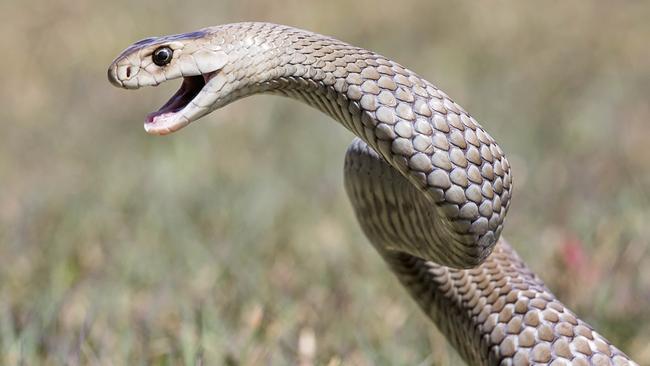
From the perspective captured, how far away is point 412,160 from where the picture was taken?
2314mm

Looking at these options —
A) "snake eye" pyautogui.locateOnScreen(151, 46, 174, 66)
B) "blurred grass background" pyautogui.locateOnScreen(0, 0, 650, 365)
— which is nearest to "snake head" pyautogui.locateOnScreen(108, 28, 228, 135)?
"snake eye" pyautogui.locateOnScreen(151, 46, 174, 66)

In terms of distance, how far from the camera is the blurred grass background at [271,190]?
140 inches

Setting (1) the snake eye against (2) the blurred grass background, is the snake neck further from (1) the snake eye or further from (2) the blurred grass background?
(2) the blurred grass background

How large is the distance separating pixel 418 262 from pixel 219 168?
8.85ft

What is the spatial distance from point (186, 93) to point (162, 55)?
0.35 feet

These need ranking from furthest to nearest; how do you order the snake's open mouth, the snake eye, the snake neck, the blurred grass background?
the blurred grass background
the snake eye
the snake's open mouth
the snake neck

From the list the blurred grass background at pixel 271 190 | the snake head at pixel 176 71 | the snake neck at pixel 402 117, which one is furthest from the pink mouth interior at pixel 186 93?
the blurred grass background at pixel 271 190

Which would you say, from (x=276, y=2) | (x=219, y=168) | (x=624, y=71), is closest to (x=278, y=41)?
(x=219, y=168)

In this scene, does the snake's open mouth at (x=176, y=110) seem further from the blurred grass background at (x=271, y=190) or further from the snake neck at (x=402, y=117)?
the blurred grass background at (x=271, y=190)

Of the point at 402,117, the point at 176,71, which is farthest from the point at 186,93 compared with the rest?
the point at 402,117

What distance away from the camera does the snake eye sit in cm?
264

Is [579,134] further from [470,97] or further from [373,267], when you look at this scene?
[373,267]

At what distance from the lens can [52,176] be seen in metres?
5.52

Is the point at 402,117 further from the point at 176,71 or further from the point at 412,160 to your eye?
the point at 176,71
